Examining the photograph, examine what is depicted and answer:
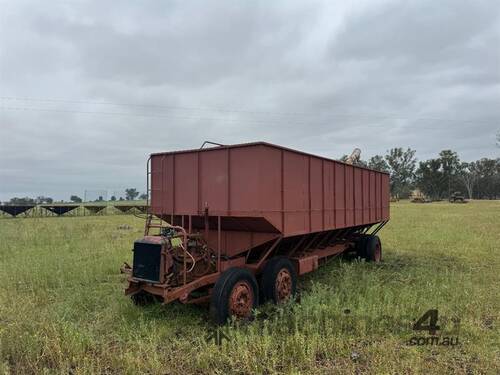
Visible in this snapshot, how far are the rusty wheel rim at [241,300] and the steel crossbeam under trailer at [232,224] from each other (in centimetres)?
1

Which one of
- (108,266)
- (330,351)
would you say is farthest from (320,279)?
(108,266)

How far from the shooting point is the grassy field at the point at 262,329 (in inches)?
162

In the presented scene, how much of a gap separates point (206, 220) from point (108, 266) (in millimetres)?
4134

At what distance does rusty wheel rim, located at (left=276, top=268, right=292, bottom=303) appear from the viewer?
20.6 ft

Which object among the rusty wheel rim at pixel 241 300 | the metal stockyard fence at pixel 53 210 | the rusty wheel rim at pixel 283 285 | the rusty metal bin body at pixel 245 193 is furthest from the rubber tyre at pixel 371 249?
the metal stockyard fence at pixel 53 210

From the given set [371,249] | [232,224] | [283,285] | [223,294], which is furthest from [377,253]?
[223,294]

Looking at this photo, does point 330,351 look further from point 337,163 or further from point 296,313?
point 337,163

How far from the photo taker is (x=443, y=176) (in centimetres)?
9088

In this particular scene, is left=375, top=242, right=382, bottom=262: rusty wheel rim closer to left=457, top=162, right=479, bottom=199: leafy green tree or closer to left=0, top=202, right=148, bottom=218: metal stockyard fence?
left=0, top=202, right=148, bottom=218: metal stockyard fence

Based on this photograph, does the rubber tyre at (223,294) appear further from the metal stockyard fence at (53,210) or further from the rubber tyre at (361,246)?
the metal stockyard fence at (53,210)

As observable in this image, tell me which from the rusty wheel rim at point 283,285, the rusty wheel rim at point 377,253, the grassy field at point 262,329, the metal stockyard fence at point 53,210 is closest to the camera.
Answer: the grassy field at point 262,329

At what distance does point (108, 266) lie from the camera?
9.04 meters

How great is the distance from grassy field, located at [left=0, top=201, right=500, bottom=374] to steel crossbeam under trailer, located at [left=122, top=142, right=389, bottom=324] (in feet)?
1.60

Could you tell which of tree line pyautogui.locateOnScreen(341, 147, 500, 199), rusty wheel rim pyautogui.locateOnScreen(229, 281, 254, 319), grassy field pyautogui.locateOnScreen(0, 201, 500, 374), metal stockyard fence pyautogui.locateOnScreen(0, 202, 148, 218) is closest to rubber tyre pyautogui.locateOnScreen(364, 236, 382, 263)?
grassy field pyautogui.locateOnScreen(0, 201, 500, 374)
